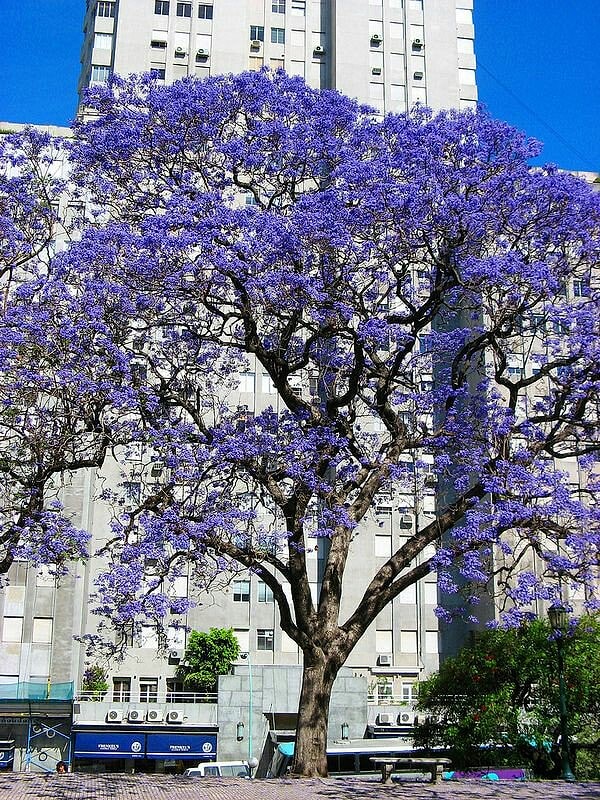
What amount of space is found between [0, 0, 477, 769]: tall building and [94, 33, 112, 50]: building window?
0.07m

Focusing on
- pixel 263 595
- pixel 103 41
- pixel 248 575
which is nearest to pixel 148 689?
pixel 263 595

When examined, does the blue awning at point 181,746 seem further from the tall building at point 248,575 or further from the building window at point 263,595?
the building window at point 263,595

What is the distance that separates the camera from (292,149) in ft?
65.5

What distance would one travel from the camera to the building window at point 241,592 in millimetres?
47406

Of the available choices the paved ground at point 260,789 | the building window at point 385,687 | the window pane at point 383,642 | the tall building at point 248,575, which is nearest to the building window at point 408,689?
the tall building at point 248,575

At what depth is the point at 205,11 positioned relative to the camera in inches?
2190

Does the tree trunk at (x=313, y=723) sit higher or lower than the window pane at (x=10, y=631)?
lower

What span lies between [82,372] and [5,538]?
340cm

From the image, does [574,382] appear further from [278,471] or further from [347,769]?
[347,769]

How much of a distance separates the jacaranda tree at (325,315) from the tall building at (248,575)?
33.6 feet

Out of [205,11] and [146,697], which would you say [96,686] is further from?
[205,11]

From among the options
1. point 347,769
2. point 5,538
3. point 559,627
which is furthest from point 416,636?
point 5,538

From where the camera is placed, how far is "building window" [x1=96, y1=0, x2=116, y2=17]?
55.7 metres

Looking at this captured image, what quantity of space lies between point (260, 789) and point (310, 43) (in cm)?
4755
